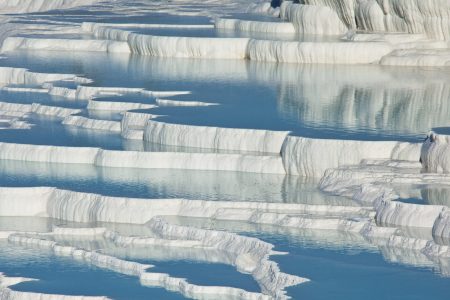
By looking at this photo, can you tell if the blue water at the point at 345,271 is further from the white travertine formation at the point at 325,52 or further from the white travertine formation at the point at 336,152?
the white travertine formation at the point at 325,52

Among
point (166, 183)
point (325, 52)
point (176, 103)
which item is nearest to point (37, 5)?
point (325, 52)

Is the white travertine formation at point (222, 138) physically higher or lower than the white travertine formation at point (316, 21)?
lower

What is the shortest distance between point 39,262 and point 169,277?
6.56 feet

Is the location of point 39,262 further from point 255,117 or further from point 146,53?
point 146,53

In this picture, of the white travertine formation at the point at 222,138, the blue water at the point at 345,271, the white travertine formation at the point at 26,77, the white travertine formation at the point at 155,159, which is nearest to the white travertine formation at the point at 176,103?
the white travertine formation at the point at 222,138

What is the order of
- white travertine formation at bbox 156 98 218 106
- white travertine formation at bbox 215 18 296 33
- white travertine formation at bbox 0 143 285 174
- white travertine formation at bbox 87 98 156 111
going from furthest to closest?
white travertine formation at bbox 215 18 296 33 → white travertine formation at bbox 87 98 156 111 → white travertine formation at bbox 156 98 218 106 → white travertine formation at bbox 0 143 285 174

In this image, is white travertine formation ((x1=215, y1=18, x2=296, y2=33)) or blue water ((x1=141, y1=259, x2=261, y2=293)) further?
white travertine formation ((x1=215, y1=18, x2=296, y2=33))

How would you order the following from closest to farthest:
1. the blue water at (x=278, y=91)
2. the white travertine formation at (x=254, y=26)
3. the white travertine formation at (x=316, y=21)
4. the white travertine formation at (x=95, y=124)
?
the blue water at (x=278, y=91) → the white travertine formation at (x=95, y=124) → the white travertine formation at (x=316, y=21) → the white travertine formation at (x=254, y=26)

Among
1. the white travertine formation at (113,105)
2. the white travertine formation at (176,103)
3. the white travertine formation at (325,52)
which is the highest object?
the white travertine formation at (325,52)

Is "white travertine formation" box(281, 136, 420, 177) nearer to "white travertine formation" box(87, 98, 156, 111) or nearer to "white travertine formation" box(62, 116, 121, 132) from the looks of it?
"white travertine formation" box(62, 116, 121, 132)

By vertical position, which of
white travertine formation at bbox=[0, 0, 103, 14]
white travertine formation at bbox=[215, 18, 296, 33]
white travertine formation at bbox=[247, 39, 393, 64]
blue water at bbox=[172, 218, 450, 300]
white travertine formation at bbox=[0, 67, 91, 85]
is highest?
white travertine formation at bbox=[0, 0, 103, 14]

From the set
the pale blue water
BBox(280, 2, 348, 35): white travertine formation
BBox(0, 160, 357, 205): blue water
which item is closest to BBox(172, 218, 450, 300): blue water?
the pale blue water

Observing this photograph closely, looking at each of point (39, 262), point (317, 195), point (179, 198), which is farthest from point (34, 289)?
point (317, 195)

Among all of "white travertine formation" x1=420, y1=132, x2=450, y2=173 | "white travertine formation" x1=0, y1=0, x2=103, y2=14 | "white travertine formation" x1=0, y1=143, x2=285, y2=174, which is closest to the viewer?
"white travertine formation" x1=420, y1=132, x2=450, y2=173
